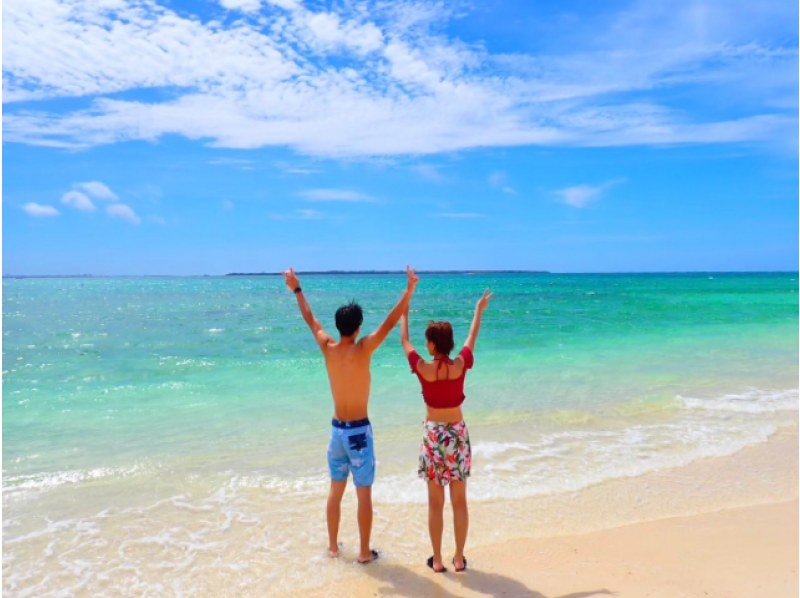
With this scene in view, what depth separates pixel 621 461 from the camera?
682 cm

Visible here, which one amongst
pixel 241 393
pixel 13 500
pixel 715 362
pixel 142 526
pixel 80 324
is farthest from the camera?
pixel 80 324

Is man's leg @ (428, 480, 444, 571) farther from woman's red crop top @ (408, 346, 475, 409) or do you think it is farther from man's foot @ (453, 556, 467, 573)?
woman's red crop top @ (408, 346, 475, 409)

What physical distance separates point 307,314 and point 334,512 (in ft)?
5.00

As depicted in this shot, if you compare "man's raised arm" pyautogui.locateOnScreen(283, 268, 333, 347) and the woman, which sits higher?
"man's raised arm" pyautogui.locateOnScreen(283, 268, 333, 347)

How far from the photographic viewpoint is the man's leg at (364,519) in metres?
4.39

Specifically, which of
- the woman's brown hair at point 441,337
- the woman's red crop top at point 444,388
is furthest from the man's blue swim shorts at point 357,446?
the woman's brown hair at point 441,337

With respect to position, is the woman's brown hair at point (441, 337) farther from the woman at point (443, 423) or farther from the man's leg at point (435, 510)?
the man's leg at point (435, 510)

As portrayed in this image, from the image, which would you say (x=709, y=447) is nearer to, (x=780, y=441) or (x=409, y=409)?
(x=780, y=441)

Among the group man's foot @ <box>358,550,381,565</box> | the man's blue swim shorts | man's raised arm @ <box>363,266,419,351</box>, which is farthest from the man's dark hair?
man's foot @ <box>358,550,381,565</box>

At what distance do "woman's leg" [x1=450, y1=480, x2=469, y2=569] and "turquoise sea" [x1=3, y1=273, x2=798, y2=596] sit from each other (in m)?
0.52

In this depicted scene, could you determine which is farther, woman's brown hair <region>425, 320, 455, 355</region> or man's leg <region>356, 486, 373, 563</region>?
man's leg <region>356, 486, 373, 563</region>

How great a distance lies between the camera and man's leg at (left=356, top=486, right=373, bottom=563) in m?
4.39

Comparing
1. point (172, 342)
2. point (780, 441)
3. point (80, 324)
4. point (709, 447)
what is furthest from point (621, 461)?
point (80, 324)

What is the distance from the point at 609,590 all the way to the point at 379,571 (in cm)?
161
